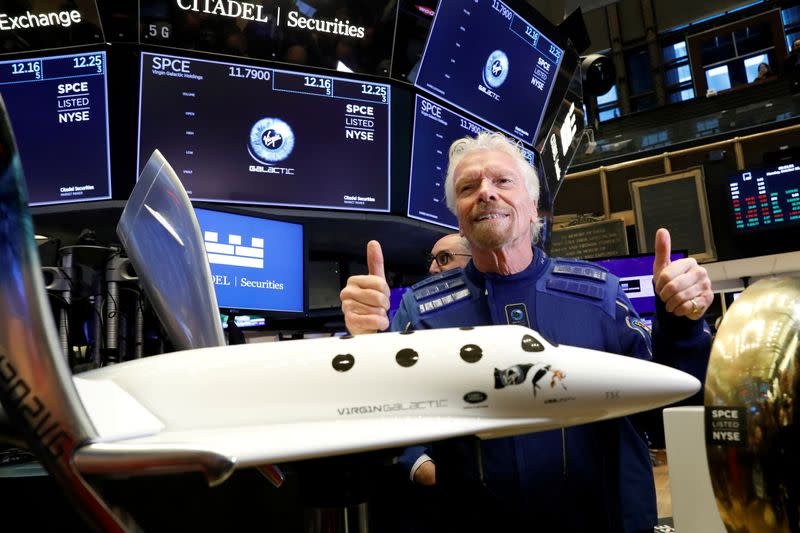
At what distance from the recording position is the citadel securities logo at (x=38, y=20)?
225cm

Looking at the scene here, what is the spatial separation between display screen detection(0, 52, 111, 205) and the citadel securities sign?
43cm

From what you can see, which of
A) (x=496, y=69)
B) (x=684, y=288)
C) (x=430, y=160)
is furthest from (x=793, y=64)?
(x=684, y=288)

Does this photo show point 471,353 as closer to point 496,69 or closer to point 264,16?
point 264,16

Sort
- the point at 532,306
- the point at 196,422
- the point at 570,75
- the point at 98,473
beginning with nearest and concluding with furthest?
the point at 98,473, the point at 196,422, the point at 532,306, the point at 570,75

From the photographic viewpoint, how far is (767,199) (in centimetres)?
519

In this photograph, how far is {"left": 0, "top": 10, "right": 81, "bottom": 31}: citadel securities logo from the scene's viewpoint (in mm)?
2254

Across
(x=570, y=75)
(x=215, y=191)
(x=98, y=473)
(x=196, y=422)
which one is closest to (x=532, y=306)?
(x=196, y=422)

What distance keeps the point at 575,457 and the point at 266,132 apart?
172 centimetres

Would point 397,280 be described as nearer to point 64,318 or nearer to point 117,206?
point 117,206

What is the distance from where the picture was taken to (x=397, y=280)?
3123 mm

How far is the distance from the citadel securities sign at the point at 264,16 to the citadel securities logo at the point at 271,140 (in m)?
0.40

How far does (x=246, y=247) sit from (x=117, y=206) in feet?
1.72

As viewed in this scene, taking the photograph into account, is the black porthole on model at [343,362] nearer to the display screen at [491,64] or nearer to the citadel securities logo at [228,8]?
the citadel securities logo at [228,8]

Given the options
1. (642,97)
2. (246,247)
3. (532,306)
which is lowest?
(532,306)
